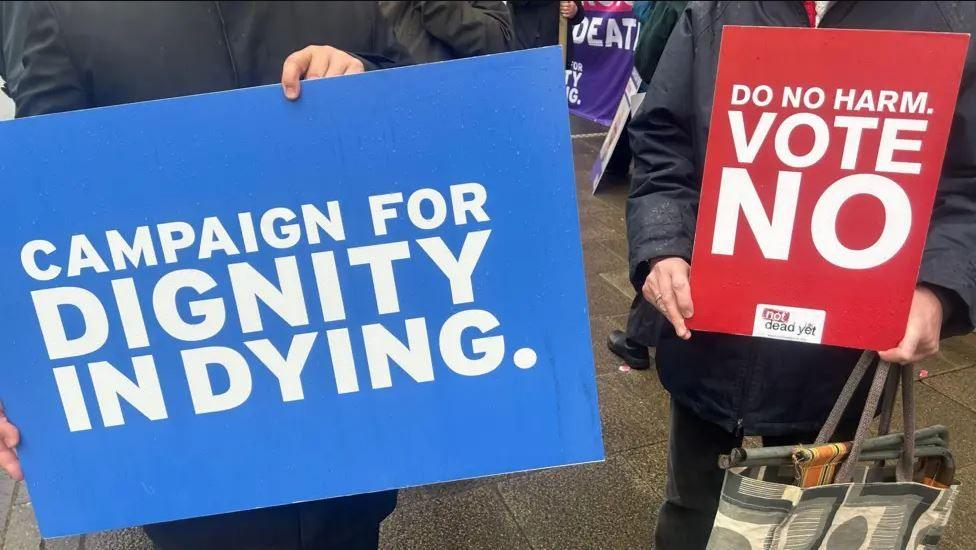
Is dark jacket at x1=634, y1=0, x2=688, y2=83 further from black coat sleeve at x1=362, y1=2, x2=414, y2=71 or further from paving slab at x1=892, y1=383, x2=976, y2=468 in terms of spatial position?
black coat sleeve at x1=362, y1=2, x2=414, y2=71

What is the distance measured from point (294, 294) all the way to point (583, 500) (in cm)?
160

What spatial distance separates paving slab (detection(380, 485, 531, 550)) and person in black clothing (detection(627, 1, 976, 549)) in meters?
0.80

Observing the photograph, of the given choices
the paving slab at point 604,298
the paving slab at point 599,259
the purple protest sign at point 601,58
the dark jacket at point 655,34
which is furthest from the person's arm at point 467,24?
the purple protest sign at point 601,58

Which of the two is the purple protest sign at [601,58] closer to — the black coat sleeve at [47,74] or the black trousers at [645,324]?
the black trousers at [645,324]

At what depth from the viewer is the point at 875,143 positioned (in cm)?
110

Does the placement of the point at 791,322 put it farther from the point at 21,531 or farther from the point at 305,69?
the point at 21,531

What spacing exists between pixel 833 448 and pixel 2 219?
1.30 meters

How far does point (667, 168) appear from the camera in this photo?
1377 millimetres

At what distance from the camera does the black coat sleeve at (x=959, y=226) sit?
112 centimetres

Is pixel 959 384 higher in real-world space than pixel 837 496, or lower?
lower

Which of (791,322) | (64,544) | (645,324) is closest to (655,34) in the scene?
(645,324)

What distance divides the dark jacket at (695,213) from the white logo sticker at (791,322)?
183 mm

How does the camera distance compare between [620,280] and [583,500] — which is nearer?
[583,500]

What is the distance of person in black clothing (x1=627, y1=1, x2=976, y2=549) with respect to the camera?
1137mm
